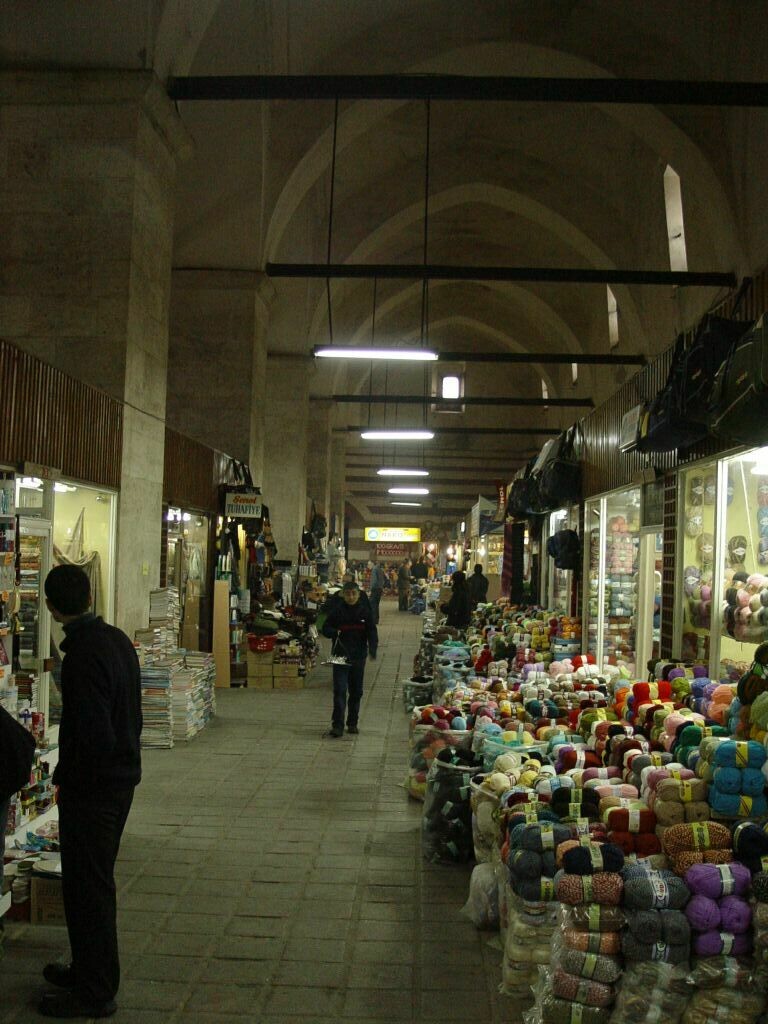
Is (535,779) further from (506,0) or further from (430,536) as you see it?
(430,536)

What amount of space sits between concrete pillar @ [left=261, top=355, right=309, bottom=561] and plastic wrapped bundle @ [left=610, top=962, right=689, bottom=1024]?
1509cm

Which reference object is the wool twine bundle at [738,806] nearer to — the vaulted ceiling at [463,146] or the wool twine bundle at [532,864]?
the wool twine bundle at [532,864]

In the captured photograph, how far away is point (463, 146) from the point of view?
16.2 meters

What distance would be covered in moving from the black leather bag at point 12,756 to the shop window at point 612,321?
1604cm

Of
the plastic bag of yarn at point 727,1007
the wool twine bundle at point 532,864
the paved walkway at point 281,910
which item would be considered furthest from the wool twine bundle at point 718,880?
the paved walkway at point 281,910

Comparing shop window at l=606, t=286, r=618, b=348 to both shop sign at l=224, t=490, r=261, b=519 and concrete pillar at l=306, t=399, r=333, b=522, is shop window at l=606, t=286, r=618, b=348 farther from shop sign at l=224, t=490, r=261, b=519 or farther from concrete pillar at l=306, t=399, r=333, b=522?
shop sign at l=224, t=490, r=261, b=519

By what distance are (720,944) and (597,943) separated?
40 centimetres

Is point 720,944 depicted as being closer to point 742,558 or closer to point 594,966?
point 594,966

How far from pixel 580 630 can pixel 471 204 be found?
37.9 ft

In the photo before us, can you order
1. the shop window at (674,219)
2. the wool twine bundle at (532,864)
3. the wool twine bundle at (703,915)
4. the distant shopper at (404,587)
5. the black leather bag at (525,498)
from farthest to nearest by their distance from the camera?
1. the distant shopper at (404,587)
2. the shop window at (674,219)
3. the black leather bag at (525,498)
4. the wool twine bundle at (532,864)
5. the wool twine bundle at (703,915)

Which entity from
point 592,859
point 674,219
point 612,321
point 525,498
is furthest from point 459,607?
point 592,859

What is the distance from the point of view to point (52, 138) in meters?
7.98

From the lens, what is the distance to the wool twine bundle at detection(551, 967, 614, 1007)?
3105 millimetres

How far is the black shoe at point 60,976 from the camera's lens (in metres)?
3.34
